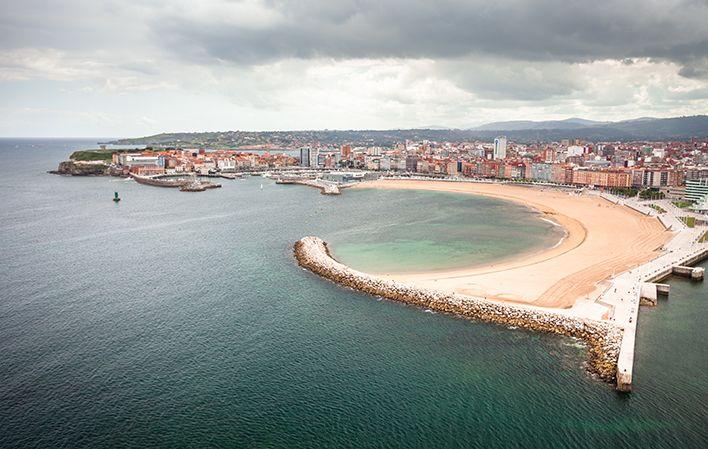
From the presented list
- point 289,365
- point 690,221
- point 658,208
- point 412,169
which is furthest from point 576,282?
point 412,169

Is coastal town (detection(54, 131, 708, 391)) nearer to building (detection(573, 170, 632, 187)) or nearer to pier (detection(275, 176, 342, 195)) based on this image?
building (detection(573, 170, 632, 187))

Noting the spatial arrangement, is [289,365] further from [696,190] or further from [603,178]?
[603,178]

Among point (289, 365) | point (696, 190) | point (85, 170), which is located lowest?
point (289, 365)

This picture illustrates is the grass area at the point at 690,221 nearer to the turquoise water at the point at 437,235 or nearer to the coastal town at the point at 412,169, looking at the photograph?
the turquoise water at the point at 437,235

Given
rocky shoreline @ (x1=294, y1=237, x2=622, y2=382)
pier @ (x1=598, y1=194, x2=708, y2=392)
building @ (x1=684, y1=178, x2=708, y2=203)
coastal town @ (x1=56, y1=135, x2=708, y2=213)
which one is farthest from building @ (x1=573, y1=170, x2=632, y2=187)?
rocky shoreline @ (x1=294, y1=237, x2=622, y2=382)

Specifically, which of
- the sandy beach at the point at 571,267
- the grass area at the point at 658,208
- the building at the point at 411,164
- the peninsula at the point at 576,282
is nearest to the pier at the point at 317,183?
the building at the point at 411,164

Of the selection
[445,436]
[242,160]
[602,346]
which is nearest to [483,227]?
[602,346]
